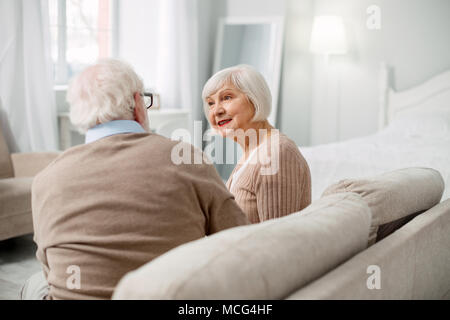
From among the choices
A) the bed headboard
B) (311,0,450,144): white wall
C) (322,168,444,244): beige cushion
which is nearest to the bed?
the bed headboard

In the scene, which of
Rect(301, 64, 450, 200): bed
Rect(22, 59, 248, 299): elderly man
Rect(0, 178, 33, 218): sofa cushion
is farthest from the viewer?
Rect(301, 64, 450, 200): bed

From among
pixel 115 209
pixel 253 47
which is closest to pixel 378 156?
pixel 253 47

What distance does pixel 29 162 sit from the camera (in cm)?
354

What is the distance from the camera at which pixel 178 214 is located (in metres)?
1.13

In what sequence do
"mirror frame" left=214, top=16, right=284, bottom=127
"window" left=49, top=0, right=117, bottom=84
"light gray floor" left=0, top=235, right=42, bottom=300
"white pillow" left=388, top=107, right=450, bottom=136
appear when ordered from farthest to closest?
1. "mirror frame" left=214, top=16, right=284, bottom=127
2. "window" left=49, top=0, right=117, bottom=84
3. "white pillow" left=388, top=107, right=450, bottom=136
4. "light gray floor" left=0, top=235, right=42, bottom=300

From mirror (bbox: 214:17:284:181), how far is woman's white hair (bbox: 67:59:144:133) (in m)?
3.72

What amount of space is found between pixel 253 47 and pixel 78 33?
1.69 meters

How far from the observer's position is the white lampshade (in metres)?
4.98

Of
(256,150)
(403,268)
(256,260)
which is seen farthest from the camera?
(256,150)

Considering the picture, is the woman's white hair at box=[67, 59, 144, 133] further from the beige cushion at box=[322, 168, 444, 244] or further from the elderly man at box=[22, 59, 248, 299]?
the beige cushion at box=[322, 168, 444, 244]

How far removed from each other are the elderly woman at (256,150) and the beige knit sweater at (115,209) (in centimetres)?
41

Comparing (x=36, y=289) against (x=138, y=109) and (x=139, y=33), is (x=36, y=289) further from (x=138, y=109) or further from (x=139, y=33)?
(x=139, y=33)
